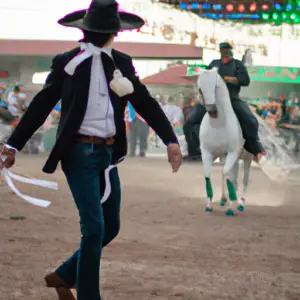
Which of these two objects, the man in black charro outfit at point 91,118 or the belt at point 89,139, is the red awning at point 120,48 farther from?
the belt at point 89,139

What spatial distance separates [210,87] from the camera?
32.5 ft

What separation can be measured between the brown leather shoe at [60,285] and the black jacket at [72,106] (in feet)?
2.12

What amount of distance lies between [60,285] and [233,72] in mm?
6377

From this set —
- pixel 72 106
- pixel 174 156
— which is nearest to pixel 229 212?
pixel 174 156

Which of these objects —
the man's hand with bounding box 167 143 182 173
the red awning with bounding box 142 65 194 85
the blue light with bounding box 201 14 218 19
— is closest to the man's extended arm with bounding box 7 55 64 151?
the man's hand with bounding box 167 143 182 173

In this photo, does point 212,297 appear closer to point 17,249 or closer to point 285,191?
point 17,249

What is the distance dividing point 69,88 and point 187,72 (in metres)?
21.4

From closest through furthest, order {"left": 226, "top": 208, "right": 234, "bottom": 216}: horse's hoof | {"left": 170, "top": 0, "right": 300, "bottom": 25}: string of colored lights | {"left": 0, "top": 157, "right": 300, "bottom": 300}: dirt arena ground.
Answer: {"left": 0, "top": 157, "right": 300, "bottom": 300}: dirt arena ground
{"left": 226, "top": 208, "right": 234, "bottom": 216}: horse's hoof
{"left": 170, "top": 0, "right": 300, "bottom": 25}: string of colored lights

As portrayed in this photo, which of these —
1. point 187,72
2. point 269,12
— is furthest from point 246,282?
point 269,12

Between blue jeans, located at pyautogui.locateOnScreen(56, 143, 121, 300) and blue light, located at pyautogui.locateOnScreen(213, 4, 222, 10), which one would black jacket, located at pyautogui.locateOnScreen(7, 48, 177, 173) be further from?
blue light, located at pyautogui.locateOnScreen(213, 4, 222, 10)

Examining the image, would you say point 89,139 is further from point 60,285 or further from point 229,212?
point 229,212

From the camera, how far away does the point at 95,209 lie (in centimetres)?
424

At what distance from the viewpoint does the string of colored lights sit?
27227mm

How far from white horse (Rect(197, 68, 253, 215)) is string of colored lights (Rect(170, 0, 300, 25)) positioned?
54.6ft
